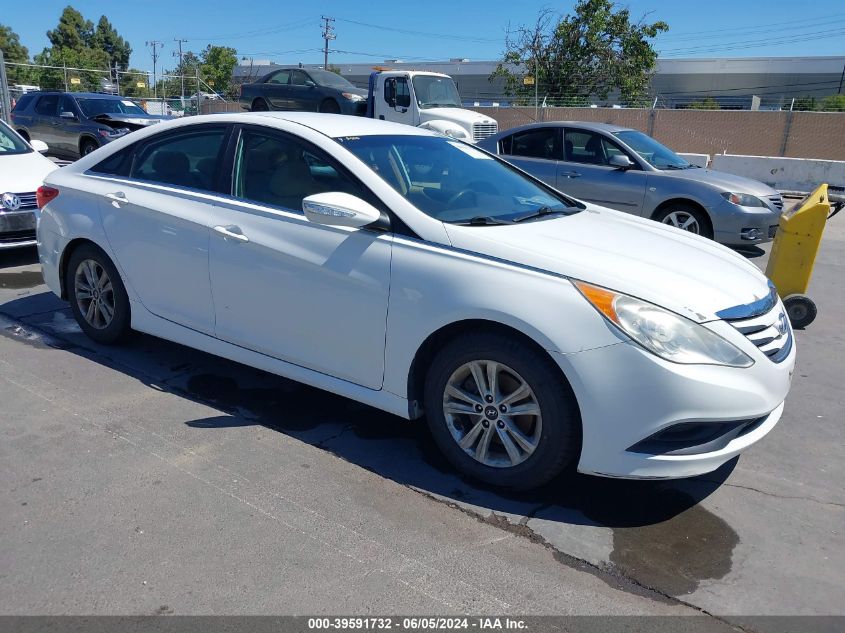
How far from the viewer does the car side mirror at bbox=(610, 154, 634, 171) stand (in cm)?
905

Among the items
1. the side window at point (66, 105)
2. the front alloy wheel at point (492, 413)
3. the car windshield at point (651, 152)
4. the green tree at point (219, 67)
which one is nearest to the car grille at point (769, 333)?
the front alloy wheel at point (492, 413)

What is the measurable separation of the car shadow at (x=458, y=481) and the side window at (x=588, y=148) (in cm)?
611

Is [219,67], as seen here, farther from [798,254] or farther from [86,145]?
[798,254]

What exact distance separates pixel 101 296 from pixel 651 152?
708 centimetres

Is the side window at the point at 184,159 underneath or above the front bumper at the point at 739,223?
above

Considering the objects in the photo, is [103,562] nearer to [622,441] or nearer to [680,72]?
[622,441]

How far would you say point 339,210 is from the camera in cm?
353

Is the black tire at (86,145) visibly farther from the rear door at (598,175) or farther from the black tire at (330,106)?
the rear door at (598,175)

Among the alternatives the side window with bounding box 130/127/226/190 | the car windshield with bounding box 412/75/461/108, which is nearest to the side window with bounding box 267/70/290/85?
the car windshield with bounding box 412/75/461/108

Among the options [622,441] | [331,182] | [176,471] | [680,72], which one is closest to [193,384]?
[176,471]

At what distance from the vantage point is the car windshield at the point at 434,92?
15.7 metres

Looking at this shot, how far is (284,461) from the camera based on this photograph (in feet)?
11.9

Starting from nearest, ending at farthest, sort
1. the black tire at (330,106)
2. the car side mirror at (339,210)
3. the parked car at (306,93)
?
the car side mirror at (339,210) → the parked car at (306,93) → the black tire at (330,106)

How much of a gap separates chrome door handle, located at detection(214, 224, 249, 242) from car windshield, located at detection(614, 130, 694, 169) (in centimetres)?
654
